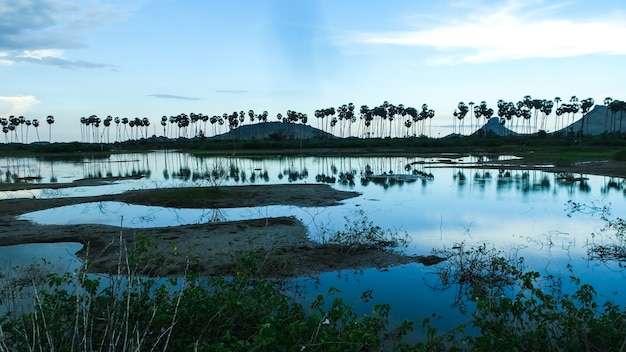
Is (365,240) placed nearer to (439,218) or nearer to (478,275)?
(478,275)

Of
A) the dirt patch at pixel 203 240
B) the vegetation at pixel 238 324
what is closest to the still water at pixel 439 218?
the dirt patch at pixel 203 240

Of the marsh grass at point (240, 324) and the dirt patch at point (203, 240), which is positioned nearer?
the marsh grass at point (240, 324)

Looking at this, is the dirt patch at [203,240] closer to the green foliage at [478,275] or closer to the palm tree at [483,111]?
the green foliage at [478,275]

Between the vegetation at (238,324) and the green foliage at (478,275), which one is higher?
the vegetation at (238,324)

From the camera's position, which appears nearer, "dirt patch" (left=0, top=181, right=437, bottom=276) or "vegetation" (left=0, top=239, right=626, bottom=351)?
"vegetation" (left=0, top=239, right=626, bottom=351)

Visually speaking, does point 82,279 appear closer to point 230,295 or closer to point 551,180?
point 230,295

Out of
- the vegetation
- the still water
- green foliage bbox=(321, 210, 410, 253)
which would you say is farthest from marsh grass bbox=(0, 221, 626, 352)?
green foliage bbox=(321, 210, 410, 253)

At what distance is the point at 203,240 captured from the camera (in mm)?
16422

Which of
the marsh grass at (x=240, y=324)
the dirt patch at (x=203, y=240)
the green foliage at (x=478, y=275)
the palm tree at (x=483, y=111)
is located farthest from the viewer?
the palm tree at (x=483, y=111)

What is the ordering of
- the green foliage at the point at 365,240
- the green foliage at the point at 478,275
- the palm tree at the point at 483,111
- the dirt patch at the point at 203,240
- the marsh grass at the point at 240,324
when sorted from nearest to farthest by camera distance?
the marsh grass at the point at 240,324
the green foliage at the point at 478,275
the dirt patch at the point at 203,240
the green foliage at the point at 365,240
the palm tree at the point at 483,111

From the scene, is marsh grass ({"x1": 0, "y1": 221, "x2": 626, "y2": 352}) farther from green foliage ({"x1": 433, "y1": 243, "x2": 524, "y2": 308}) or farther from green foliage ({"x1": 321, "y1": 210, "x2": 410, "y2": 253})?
green foliage ({"x1": 321, "y1": 210, "x2": 410, "y2": 253})

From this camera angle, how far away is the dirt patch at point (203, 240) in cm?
1287

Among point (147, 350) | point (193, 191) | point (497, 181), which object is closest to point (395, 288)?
point (147, 350)

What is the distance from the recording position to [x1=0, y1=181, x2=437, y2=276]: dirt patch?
42.2 feet
